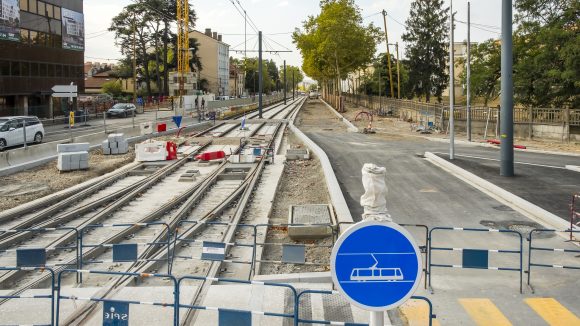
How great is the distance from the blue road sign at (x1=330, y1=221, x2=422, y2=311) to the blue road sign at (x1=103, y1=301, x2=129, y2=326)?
12.3 ft

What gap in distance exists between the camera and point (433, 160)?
82.1ft

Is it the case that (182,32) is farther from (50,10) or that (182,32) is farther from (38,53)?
(38,53)

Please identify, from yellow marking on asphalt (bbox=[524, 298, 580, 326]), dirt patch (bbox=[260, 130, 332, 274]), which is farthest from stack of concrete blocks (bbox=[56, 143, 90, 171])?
yellow marking on asphalt (bbox=[524, 298, 580, 326])

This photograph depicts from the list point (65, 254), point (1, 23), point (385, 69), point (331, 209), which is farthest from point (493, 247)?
point (385, 69)

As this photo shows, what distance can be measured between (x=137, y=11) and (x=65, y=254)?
92172mm

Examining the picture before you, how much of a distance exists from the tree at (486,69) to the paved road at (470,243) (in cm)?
2014

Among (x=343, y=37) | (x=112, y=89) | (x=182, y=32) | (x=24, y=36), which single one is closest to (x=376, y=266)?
(x=24, y=36)

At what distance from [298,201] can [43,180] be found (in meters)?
10.4

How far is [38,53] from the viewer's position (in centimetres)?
5538

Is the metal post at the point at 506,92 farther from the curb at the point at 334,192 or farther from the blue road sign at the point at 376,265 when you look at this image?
the blue road sign at the point at 376,265

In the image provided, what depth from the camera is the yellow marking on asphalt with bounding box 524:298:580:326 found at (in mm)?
8079

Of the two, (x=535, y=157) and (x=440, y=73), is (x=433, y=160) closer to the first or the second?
(x=535, y=157)

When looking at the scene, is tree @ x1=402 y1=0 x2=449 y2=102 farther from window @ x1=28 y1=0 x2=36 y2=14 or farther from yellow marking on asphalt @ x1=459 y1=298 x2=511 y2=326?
yellow marking on asphalt @ x1=459 y1=298 x2=511 y2=326

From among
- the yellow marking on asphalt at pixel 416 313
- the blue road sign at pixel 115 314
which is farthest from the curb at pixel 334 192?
the blue road sign at pixel 115 314
